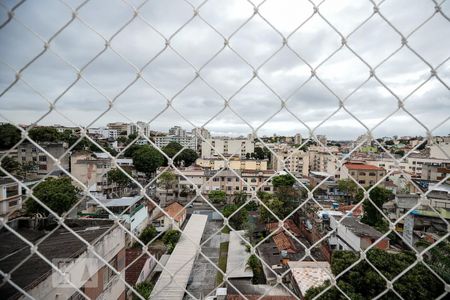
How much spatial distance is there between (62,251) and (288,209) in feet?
34.4

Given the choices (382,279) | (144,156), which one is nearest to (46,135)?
(144,156)

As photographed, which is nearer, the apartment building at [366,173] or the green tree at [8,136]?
the green tree at [8,136]

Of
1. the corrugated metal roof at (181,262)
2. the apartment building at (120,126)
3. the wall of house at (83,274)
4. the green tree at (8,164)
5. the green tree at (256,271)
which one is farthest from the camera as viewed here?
the green tree at (256,271)

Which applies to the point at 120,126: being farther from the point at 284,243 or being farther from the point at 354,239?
the point at 284,243

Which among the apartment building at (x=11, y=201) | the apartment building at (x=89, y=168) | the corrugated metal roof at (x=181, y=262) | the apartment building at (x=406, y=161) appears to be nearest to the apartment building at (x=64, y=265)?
the apartment building at (x=11, y=201)

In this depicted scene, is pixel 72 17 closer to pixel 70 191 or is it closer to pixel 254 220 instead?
pixel 70 191

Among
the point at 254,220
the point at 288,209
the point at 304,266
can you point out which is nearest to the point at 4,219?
the point at 304,266

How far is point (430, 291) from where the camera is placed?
2.93 m

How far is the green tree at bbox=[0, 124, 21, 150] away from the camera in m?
0.79

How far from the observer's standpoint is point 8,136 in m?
0.81

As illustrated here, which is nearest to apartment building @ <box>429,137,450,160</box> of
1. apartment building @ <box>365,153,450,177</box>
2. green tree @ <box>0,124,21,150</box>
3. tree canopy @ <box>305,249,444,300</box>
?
apartment building @ <box>365,153,450,177</box>

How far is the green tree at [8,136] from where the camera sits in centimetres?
79

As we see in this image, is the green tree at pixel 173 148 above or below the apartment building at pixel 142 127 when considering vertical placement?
below

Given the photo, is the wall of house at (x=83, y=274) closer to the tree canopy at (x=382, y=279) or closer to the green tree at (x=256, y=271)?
the tree canopy at (x=382, y=279)
